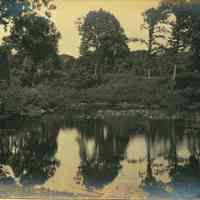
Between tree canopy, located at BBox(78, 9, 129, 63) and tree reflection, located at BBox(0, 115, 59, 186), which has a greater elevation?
tree canopy, located at BBox(78, 9, 129, 63)

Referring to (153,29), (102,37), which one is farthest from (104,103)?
(153,29)

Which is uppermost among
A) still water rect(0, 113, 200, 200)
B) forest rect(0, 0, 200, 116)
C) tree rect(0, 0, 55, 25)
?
tree rect(0, 0, 55, 25)

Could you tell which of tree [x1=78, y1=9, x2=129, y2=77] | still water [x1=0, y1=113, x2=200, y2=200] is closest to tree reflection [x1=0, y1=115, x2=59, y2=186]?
still water [x1=0, y1=113, x2=200, y2=200]

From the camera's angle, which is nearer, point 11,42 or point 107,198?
point 107,198

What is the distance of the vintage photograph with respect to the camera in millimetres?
2770

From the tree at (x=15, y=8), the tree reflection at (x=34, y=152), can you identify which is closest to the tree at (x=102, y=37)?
the tree at (x=15, y=8)

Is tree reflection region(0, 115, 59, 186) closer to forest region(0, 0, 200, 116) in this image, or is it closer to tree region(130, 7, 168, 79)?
forest region(0, 0, 200, 116)

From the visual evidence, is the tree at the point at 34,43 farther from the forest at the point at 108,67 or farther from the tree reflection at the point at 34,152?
the tree reflection at the point at 34,152

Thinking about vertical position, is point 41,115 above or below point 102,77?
below

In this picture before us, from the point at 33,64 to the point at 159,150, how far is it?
76cm

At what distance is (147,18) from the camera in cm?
285

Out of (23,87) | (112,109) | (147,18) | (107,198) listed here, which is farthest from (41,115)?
(147,18)

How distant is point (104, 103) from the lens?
2865 mm

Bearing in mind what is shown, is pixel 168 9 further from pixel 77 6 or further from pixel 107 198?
pixel 107 198
